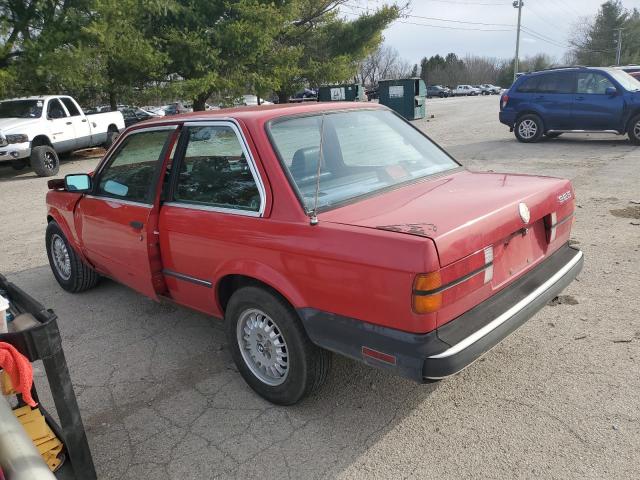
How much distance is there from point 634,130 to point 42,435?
521 inches

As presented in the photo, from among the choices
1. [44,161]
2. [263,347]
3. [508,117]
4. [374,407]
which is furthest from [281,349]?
[44,161]

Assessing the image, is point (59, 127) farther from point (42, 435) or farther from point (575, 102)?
point (42, 435)

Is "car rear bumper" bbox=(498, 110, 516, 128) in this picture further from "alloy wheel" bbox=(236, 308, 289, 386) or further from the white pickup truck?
"alloy wheel" bbox=(236, 308, 289, 386)

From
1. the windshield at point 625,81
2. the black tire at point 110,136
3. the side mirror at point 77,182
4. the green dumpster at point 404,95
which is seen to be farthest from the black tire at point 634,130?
the black tire at point 110,136

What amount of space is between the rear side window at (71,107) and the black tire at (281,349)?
14263mm

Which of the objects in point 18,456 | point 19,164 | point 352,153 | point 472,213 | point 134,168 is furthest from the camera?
point 19,164

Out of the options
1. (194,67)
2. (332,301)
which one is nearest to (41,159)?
(194,67)

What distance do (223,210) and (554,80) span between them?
1174cm

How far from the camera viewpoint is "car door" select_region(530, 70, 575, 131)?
12234 millimetres

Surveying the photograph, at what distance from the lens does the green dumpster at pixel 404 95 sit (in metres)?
21.8

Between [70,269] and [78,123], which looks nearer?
[70,269]

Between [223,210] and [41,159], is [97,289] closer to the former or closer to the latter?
[223,210]

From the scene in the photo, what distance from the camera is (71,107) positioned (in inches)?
599

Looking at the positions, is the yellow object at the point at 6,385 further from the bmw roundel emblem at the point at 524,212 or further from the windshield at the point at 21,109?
the windshield at the point at 21,109
